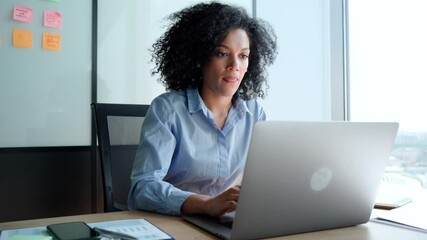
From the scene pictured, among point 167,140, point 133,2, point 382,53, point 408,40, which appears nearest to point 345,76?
point 382,53

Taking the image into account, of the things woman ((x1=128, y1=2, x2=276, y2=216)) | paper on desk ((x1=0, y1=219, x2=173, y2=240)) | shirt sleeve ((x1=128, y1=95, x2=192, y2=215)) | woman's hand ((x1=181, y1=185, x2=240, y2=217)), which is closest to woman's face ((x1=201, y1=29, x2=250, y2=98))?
woman ((x1=128, y1=2, x2=276, y2=216))

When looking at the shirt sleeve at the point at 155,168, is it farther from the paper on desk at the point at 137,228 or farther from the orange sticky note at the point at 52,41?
the orange sticky note at the point at 52,41

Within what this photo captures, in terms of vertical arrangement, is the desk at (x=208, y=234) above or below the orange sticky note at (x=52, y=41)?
below

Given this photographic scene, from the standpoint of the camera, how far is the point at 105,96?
2.22 m

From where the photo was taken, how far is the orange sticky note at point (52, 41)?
Answer: 205 centimetres

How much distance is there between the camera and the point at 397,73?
7.34 feet

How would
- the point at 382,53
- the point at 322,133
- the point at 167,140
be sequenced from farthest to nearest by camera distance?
the point at 382,53, the point at 167,140, the point at 322,133

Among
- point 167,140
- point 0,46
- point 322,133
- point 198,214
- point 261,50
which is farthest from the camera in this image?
point 0,46

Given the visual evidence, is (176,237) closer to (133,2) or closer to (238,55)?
(238,55)

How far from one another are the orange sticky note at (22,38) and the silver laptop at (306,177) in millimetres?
1590

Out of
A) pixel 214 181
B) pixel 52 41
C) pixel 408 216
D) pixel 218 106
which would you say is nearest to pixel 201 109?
pixel 218 106

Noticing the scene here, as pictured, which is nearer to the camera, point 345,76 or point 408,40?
point 408,40

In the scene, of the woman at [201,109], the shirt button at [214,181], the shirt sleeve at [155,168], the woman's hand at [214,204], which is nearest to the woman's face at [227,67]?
the woman at [201,109]

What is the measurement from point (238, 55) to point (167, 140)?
410 millimetres
